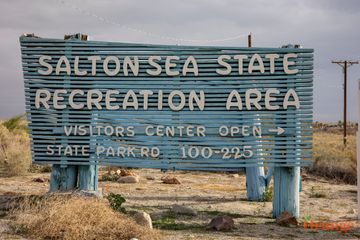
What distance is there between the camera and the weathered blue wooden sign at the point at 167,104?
11.2 m

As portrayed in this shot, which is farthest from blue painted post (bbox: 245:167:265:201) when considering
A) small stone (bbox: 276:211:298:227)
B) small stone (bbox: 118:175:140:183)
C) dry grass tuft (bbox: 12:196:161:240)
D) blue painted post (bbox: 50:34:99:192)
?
dry grass tuft (bbox: 12:196:161:240)

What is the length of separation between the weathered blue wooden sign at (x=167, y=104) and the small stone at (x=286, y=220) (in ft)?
3.12

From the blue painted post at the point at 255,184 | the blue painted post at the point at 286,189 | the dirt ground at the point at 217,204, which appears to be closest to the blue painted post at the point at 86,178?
the dirt ground at the point at 217,204

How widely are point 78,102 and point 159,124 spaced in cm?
164

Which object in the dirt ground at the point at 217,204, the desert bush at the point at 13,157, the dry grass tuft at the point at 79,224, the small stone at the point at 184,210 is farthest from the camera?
the desert bush at the point at 13,157

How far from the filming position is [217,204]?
13.4m

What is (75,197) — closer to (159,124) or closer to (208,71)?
(159,124)

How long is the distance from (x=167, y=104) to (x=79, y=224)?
3507 millimetres

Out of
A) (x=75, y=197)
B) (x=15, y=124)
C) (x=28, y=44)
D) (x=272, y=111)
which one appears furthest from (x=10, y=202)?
(x=15, y=124)

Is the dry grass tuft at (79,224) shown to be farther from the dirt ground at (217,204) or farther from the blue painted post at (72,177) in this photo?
the blue painted post at (72,177)

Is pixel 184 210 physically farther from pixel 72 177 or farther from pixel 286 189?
pixel 72 177

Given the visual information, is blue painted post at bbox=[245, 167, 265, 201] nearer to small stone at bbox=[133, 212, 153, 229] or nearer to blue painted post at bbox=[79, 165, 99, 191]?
blue painted post at bbox=[79, 165, 99, 191]

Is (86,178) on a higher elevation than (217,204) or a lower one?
higher

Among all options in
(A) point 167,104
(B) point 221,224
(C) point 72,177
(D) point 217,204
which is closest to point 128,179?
(D) point 217,204
